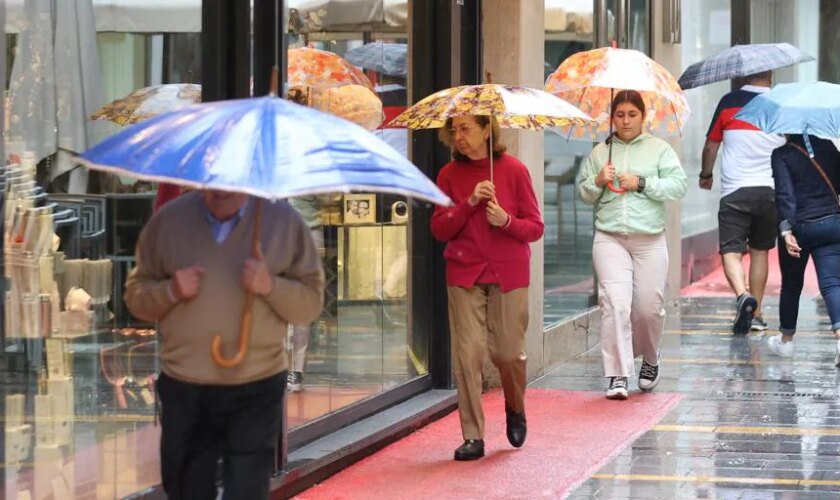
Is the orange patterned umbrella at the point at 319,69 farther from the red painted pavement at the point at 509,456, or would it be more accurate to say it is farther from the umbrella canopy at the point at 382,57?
the red painted pavement at the point at 509,456

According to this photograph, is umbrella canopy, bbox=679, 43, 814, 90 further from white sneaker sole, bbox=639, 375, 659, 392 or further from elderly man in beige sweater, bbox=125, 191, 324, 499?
elderly man in beige sweater, bbox=125, 191, 324, 499

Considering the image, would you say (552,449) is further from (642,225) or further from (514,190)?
(642,225)

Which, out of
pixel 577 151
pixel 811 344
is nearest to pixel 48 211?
pixel 577 151

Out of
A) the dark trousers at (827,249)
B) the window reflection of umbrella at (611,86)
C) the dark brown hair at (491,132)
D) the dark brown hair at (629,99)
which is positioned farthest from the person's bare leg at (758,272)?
the dark brown hair at (491,132)

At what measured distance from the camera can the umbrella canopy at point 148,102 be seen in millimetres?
6479

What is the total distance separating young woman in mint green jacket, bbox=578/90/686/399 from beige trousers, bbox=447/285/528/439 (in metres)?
2.06

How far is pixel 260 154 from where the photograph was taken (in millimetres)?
4605

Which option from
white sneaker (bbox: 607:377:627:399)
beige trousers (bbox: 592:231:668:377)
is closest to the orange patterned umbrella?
beige trousers (bbox: 592:231:668:377)

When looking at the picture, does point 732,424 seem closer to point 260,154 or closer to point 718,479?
point 718,479

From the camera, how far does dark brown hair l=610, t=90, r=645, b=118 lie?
1042cm

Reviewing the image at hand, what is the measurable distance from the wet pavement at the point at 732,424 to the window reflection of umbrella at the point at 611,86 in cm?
164

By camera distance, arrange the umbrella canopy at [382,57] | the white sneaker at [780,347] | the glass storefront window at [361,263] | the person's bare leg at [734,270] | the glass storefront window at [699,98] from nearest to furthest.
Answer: the glass storefront window at [361,263], the umbrella canopy at [382,57], the white sneaker at [780,347], the person's bare leg at [734,270], the glass storefront window at [699,98]

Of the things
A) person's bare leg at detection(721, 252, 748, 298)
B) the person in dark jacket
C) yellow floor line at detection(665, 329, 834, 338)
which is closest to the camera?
the person in dark jacket

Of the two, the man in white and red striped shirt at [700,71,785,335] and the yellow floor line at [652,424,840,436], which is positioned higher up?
the man in white and red striped shirt at [700,71,785,335]
